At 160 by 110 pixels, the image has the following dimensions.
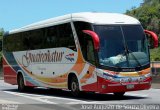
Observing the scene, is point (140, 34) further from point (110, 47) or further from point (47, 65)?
point (47, 65)

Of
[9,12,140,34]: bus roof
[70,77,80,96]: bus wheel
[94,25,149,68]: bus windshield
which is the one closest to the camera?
[94,25,149,68]: bus windshield

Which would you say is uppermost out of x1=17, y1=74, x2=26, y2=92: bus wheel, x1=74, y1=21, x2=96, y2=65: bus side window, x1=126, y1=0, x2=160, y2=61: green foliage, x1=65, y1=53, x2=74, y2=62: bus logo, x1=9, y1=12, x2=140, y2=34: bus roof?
x1=126, y1=0, x2=160, y2=61: green foliage

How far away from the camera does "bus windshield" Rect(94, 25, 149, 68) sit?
60.8 ft

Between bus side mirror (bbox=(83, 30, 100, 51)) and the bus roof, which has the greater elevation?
the bus roof

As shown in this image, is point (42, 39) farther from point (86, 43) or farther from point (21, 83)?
point (86, 43)

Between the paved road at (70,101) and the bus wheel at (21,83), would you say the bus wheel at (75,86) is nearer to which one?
the paved road at (70,101)

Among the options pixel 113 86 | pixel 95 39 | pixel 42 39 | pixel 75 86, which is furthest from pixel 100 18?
pixel 42 39

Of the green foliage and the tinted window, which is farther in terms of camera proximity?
the green foliage

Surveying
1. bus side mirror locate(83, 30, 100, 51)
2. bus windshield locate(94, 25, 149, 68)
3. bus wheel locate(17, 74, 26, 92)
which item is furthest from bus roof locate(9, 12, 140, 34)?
bus wheel locate(17, 74, 26, 92)

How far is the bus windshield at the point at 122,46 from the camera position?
18.5 meters

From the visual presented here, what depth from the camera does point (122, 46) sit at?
18875 millimetres

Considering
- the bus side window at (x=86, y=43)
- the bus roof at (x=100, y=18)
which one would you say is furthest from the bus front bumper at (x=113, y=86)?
the bus roof at (x=100, y=18)

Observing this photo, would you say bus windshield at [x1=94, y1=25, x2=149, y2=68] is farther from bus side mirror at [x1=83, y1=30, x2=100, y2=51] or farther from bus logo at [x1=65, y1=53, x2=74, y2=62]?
bus logo at [x1=65, y1=53, x2=74, y2=62]

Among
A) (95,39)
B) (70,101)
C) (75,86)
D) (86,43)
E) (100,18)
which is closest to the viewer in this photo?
(95,39)
